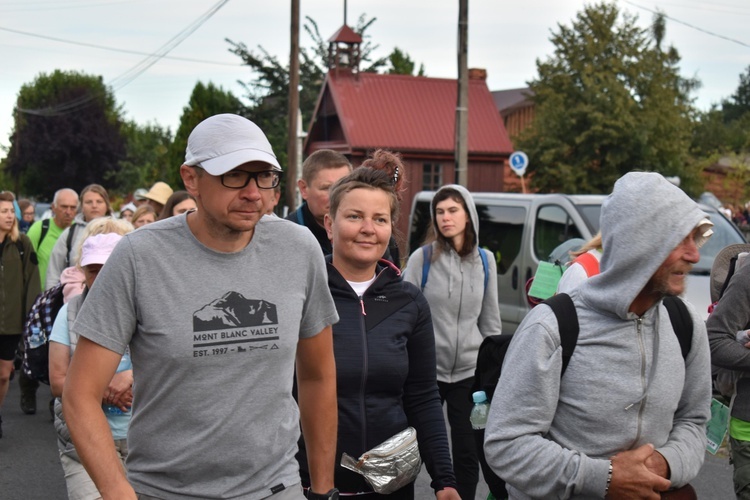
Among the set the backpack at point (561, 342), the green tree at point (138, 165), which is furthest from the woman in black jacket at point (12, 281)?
the green tree at point (138, 165)

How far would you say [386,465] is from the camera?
3852mm

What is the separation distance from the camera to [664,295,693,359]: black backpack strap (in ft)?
10.5

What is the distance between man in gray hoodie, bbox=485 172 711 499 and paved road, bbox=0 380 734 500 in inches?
171

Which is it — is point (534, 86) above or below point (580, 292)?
above

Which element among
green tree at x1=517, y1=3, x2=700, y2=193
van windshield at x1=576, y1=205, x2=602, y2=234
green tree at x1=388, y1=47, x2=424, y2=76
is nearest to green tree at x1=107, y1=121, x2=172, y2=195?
green tree at x1=388, y1=47, x2=424, y2=76

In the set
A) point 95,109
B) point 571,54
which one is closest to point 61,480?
point 571,54

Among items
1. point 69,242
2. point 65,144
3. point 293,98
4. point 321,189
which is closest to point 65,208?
point 69,242

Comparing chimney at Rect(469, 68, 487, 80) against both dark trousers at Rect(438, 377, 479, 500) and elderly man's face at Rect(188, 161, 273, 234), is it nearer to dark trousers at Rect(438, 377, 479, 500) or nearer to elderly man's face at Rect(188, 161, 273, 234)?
dark trousers at Rect(438, 377, 479, 500)

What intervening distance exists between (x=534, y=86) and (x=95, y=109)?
147 ft

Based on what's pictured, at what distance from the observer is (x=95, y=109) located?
78562mm

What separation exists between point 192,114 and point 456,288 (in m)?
54.3

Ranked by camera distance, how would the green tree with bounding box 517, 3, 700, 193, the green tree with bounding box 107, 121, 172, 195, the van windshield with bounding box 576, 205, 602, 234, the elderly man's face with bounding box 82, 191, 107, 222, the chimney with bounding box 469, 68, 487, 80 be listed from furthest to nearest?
1. the green tree with bounding box 107, 121, 172, 195
2. the chimney with bounding box 469, 68, 487, 80
3. the green tree with bounding box 517, 3, 700, 193
4. the van windshield with bounding box 576, 205, 602, 234
5. the elderly man's face with bounding box 82, 191, 107, 222

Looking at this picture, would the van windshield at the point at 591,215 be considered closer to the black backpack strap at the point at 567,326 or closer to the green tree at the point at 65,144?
the black backpack strap at the point at 567,326

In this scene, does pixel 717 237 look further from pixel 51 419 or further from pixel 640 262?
pixel 640 262
